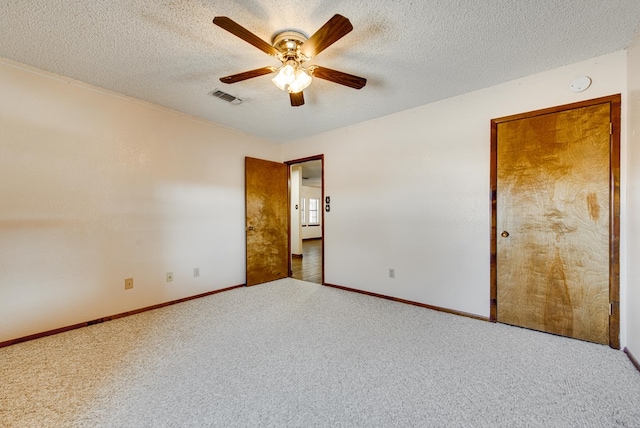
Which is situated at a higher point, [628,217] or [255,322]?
[628,217]

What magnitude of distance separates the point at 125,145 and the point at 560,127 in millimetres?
4341

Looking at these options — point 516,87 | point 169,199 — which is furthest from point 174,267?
point 516,87

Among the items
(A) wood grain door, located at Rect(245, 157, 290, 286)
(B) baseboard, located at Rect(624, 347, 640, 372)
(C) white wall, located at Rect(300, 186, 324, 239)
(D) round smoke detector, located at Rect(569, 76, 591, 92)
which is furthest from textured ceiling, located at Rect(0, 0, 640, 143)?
(C) white wall, located at Rect(300, 186, 324, 239)

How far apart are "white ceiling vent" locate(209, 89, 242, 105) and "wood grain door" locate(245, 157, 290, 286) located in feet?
3.85

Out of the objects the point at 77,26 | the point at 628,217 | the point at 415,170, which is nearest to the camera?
the point at 77,26

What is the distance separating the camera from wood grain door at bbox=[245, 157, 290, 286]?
4155 mm

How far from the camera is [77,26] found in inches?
72.2

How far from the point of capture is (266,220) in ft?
14.4

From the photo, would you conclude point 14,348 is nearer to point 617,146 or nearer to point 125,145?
point 125,145

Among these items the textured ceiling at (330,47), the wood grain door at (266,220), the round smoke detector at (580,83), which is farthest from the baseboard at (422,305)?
the textured ceiling at (330,47)

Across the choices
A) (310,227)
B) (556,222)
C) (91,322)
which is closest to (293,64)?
A: (556,222)

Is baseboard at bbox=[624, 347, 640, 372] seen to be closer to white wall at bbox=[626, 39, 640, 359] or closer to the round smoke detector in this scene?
white wall at bbox=[626, 39, 640, 359]

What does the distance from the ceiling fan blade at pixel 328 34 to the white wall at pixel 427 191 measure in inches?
76.9

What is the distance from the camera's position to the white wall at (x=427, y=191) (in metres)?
2.60
